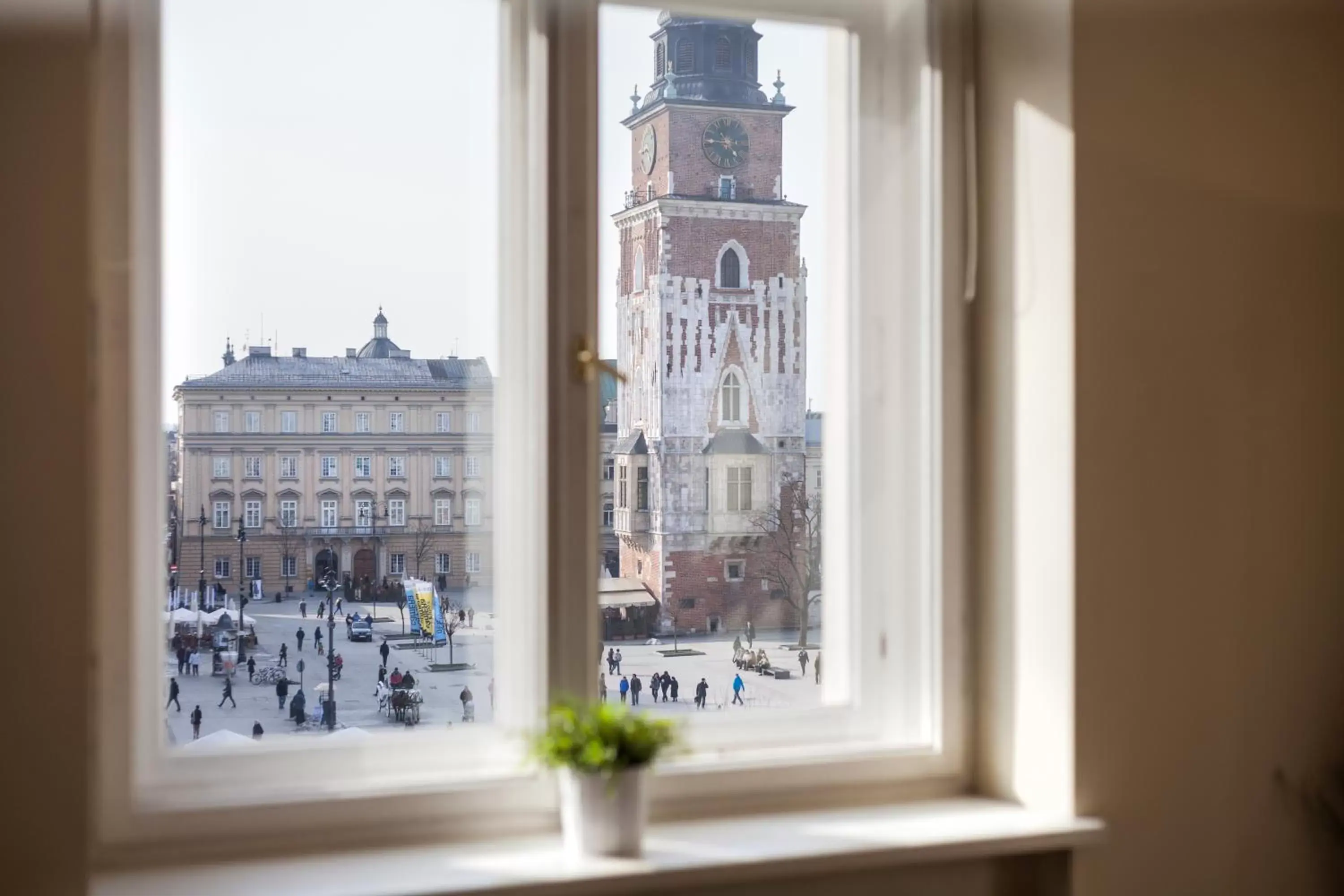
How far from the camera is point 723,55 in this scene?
195 cm

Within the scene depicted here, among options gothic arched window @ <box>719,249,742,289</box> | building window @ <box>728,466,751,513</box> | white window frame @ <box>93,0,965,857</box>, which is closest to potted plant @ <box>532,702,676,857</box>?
white window frame @ <box>93,0,965,857</box>

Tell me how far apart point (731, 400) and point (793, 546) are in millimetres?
247

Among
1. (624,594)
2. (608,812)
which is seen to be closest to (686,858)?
(608,812)

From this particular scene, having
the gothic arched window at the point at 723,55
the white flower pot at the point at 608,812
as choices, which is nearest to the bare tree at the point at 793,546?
the white flower pot at the point at 608,812

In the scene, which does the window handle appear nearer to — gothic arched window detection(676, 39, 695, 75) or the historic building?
the historic building

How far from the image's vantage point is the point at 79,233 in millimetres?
1452

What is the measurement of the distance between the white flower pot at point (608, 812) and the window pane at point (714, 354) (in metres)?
0.23

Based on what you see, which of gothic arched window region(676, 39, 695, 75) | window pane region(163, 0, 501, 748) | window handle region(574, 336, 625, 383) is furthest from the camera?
gothic arched window region(676, 39, 695, 75)

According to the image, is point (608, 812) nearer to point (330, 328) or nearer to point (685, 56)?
point (330, 328)

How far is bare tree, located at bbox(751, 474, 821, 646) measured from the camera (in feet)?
6.50

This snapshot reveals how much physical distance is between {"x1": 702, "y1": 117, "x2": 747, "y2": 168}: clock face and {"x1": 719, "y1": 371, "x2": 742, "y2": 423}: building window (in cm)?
32

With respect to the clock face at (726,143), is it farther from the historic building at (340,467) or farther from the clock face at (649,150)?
the historic building at (340,467)

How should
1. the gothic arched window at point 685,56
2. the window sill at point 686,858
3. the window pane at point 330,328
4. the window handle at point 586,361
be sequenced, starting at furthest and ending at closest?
the gothic arched window at point 685,56 → the window handle at point 586,361 → the window pane at point 330,328 → the window sill at point 686,858

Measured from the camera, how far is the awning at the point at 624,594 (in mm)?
1872
